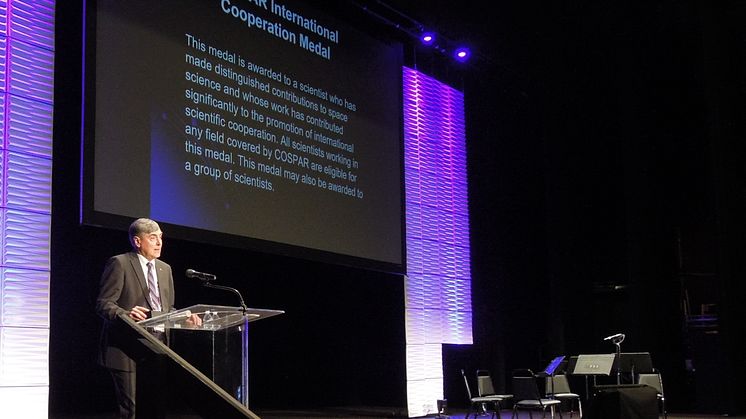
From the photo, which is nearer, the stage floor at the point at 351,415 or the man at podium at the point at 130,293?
the man at podium at the point at 130,293

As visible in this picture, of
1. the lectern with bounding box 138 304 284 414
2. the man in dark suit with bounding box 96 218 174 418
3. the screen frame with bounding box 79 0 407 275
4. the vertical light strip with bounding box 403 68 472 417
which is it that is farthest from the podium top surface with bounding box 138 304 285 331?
the vertical light strip with bounding box 403 68 472 417

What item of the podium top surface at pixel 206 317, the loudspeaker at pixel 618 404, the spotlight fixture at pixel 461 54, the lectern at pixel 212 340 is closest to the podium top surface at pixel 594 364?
the loudspeaker at pixel 618 404

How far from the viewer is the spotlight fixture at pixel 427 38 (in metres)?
9.65

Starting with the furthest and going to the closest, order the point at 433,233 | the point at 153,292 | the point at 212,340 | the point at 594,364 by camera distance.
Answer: the point at 433,233 → the point at 594,364 → the point at 153,292 → the point at 212,340

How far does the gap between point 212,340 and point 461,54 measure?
7144 mm

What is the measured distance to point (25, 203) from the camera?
18.5 ft

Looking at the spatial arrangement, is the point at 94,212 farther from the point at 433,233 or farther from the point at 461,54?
the point at 461,54

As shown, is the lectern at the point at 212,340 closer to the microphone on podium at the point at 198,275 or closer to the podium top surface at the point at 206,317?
the podium top surface at the point at 206,317

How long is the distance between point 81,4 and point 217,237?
196cm

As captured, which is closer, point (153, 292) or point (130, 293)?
point (130, 293)

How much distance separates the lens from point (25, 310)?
5.54 meters

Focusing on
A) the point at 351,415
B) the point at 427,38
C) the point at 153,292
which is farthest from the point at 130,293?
the point at 427,38

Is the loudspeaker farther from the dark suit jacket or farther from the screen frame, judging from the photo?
the screen frame

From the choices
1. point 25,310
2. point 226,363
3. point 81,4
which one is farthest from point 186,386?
point 81,4
